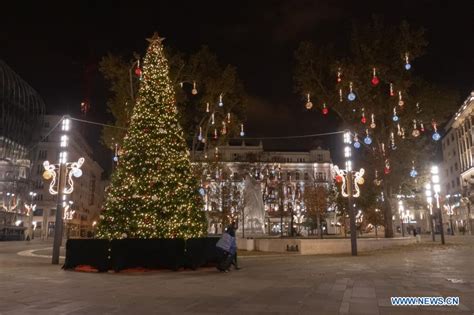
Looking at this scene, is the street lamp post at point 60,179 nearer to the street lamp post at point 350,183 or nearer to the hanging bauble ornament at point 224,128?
the hanging bauble ornament at point 224,128

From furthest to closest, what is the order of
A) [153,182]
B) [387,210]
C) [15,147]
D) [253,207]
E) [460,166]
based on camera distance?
[460,166] → [15,147] → [253,207] → [387,210] → [153,182]

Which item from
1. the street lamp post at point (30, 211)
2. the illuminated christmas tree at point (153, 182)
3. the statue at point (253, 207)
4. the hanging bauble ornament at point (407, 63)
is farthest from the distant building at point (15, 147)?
the hanging bauble ornament at point (407, 63)

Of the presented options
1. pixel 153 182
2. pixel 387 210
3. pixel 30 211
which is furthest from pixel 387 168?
pixel 30 211

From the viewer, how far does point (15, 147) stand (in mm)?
78750

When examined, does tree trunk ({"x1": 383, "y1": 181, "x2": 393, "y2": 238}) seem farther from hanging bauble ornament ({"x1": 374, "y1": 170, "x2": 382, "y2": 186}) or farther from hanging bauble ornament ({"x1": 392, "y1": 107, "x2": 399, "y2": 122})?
hanging bauble ornament ({"x1": 392, "y1": 107, "x2": 399, "y2": 122})

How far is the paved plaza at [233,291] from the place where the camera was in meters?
8.20

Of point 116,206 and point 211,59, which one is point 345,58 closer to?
point 211,59

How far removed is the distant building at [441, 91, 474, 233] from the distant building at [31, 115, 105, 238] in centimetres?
6862

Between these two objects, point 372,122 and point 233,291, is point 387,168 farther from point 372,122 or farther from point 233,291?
point 233,291

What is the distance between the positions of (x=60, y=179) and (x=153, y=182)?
5.31m

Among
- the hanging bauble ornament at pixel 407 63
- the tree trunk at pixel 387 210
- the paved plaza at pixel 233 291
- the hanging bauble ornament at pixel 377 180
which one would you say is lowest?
the paved plaza at pixel 233 291

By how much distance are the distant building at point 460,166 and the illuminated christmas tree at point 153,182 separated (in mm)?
65036

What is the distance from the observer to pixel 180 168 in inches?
741

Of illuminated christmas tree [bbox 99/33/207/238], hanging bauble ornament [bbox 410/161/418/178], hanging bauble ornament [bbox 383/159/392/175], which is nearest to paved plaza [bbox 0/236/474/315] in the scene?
illuminated christmas tree [bbox 99/33/207/238]
